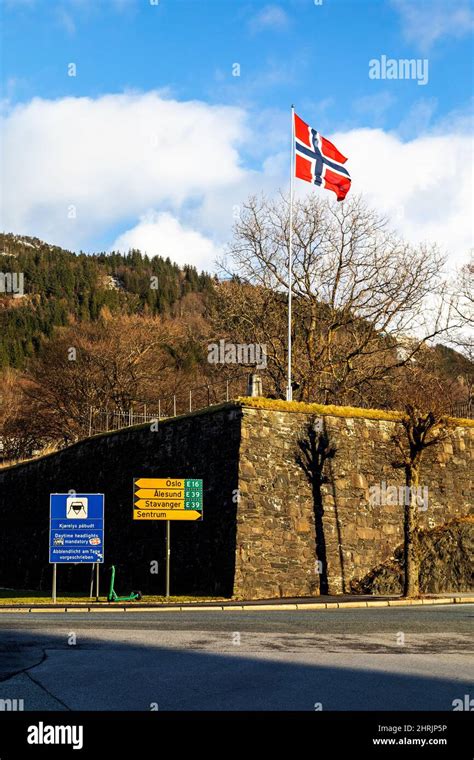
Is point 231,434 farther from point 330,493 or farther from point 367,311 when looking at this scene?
point 367,311

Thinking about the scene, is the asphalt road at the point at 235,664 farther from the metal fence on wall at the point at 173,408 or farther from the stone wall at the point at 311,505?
the metal fence on wall at the point at 173,408

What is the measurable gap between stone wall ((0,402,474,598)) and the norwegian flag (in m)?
8.19

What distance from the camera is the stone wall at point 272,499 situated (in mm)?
28172

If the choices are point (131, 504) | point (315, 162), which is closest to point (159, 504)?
point (131, 504)

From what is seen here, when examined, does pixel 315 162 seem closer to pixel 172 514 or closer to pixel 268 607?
pixel 172 514

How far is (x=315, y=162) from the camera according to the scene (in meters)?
30.9

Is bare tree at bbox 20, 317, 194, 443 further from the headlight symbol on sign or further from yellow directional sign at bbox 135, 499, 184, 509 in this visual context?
the headlight symbol on sign

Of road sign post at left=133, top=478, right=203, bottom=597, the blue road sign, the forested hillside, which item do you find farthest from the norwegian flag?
the forested hillside

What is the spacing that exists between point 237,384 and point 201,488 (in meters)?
23.8

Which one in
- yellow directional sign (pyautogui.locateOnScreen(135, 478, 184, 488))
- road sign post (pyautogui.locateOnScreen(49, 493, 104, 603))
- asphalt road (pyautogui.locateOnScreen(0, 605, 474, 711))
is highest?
yellow directional sign (pyautogui.locateOnScreen(135, 478, 184, 488))

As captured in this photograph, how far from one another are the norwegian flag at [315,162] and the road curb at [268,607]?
14.1 m

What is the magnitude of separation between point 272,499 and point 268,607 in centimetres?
508

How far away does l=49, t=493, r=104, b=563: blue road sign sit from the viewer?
26859 mm
